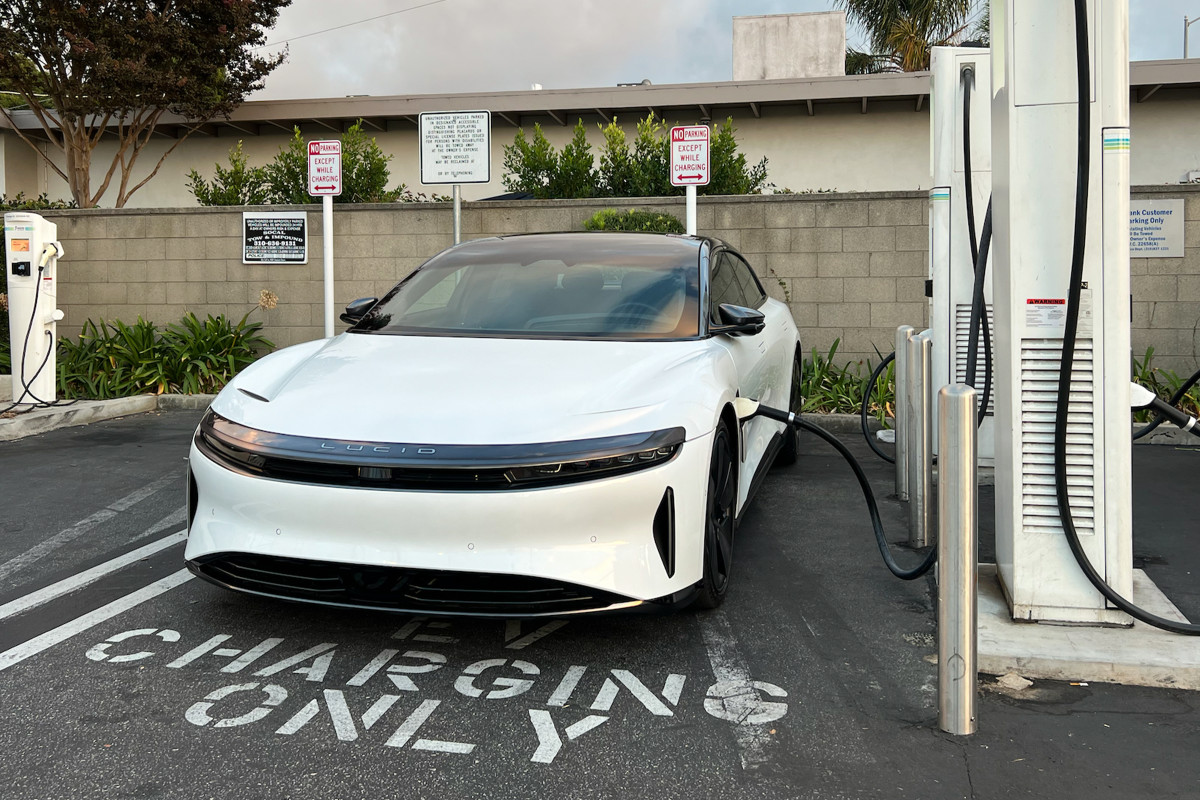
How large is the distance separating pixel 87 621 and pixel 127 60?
12.3 meters

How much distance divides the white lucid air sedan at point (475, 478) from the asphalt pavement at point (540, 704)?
0.91ft

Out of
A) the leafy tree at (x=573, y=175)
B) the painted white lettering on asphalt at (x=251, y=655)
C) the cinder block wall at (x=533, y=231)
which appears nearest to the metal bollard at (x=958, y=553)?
the painted white lettering on asphalt at (x=251, y=655)

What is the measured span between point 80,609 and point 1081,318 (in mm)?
3881

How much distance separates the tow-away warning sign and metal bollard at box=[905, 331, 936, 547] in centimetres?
410

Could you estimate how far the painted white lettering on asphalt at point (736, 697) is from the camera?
2.84m

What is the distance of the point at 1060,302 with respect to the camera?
3.50 meters

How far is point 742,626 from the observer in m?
3.79

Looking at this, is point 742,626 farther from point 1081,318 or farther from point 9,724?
point 9,724

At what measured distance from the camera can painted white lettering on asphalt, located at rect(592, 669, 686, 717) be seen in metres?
3.07

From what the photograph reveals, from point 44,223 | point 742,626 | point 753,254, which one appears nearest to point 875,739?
point 742,626

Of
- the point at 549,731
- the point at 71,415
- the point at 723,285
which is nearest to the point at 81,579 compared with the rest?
the point at 549,731

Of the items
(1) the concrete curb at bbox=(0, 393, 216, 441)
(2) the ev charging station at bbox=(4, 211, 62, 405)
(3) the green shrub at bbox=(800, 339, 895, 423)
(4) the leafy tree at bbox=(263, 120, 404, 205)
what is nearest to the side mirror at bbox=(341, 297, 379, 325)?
(1) the concrete curb at bbox=(0, 393, 216, 441)

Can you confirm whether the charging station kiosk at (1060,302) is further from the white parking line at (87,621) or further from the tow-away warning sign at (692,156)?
the tow-away warning sign at (692,156)

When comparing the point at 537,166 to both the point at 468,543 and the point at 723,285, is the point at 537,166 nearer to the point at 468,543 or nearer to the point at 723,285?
the point at 723,285
